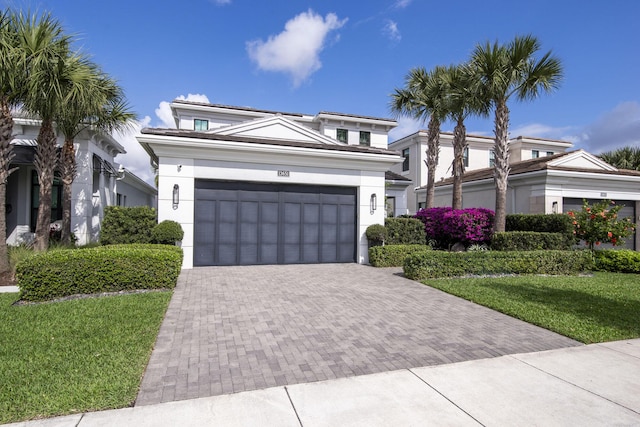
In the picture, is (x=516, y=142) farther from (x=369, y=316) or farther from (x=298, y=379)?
(x=298, y=379)

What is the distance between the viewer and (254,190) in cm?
1284

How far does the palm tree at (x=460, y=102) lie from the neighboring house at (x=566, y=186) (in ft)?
12.6

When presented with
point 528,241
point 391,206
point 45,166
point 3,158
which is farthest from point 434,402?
point 391,206

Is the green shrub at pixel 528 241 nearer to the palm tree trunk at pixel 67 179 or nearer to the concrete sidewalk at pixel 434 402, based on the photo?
the concrete sidewalk at pixel 434 402

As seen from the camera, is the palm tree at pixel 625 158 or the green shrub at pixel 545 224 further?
the palm tree at pixel 625 158

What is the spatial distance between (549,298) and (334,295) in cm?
503

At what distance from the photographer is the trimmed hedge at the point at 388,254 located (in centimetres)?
1285

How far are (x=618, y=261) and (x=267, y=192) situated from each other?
44.3ft

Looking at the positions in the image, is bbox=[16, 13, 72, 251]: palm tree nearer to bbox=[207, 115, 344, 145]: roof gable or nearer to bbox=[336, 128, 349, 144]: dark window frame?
bbox=[207, 115, 344, 145]: roof gable

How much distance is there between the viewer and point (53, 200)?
50.8 feet

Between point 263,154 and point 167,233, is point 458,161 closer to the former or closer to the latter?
point 263,154

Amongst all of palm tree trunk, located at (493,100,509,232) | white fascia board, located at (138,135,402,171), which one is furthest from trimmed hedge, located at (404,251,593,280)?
white fascia board, located at (138,135,402,171)

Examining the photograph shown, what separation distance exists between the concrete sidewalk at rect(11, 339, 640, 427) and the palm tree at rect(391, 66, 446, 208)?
49.4 feet

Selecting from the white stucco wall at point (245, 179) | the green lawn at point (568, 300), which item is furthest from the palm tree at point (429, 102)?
the green lawn at point (568, 300)
